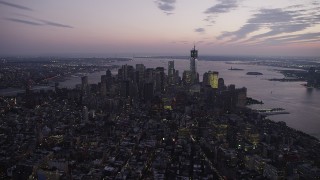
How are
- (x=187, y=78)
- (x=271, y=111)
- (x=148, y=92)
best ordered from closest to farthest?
(x=271, y=111)
(x=148, y=92)
(x=187, y=78)

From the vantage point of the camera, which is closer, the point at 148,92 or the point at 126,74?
the point at 148,92

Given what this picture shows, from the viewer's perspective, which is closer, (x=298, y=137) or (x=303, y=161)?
(x=303, y=161)

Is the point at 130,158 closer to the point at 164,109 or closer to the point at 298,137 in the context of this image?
the point at 298,137

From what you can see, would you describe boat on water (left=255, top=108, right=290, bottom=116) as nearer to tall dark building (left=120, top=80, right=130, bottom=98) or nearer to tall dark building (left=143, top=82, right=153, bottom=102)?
tall dark building (left=143, top=82, right=153, bottom=102)

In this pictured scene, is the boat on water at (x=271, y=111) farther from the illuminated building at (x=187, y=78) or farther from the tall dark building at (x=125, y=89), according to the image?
the illuminated building at (x=187, y=78)

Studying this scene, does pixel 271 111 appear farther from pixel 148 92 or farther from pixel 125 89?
pixel 125 89

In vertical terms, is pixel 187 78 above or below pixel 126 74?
below

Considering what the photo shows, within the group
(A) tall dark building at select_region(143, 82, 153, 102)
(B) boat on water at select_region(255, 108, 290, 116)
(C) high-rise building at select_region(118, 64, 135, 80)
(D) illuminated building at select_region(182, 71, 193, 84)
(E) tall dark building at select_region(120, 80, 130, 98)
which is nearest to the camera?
(B) boat on water at select_region(255, 108, 290, 116)

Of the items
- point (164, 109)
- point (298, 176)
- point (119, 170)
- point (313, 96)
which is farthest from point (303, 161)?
point (313, 96)

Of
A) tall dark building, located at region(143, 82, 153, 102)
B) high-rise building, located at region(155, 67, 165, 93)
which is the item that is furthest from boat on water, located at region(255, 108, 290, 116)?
high-rise building, located at region(155, 67, 165, 93)

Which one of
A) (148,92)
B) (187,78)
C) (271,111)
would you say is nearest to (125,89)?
(148,92)

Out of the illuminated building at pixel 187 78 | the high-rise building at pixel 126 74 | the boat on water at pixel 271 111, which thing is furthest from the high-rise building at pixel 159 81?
the boat on water at pixel 271 111
